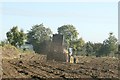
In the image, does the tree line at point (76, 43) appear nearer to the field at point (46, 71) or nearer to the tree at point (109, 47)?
the tree at point (109, 47)

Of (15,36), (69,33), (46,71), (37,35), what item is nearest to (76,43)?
(69,33)

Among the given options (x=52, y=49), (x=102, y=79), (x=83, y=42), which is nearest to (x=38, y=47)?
(x=83, y=42)

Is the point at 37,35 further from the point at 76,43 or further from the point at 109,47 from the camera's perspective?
the point at 109,47

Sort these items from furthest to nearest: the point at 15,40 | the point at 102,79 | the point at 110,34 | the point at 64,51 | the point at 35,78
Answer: the point at 110,34
the point at 15,40
the point at 64,51
the point at 102,79
the point at 35,78

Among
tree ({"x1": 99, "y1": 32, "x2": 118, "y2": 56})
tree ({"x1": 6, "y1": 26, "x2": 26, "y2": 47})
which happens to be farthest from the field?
tree ({"x1": 99, "y1": 32, "x2": 118, "y2": 56})

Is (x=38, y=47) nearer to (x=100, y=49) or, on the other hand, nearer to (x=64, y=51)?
(x=100, y=49)

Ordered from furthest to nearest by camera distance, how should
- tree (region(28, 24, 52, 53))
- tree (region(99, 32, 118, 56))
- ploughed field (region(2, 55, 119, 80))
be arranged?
1. tree (region(28, 24, 52, 53))
2. tree (region(99, 32, 118, 56))
3. ploughed field (region(2, 55, 119, 80))

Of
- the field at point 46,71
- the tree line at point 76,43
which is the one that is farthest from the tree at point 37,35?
the field at point 46,71

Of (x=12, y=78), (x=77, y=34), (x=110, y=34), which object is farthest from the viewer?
(x=77, y=34)

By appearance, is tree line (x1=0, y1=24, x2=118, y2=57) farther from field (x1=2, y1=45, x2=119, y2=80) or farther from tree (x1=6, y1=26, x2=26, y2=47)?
field (x1=2, y1=45, x2=119, y2=80)

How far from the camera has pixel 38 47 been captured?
5709 centimetres

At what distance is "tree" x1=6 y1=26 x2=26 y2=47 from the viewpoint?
42.8m

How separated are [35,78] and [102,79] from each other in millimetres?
2996

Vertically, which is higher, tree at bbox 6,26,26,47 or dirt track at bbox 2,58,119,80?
tree at bbox 6,26,26,47
